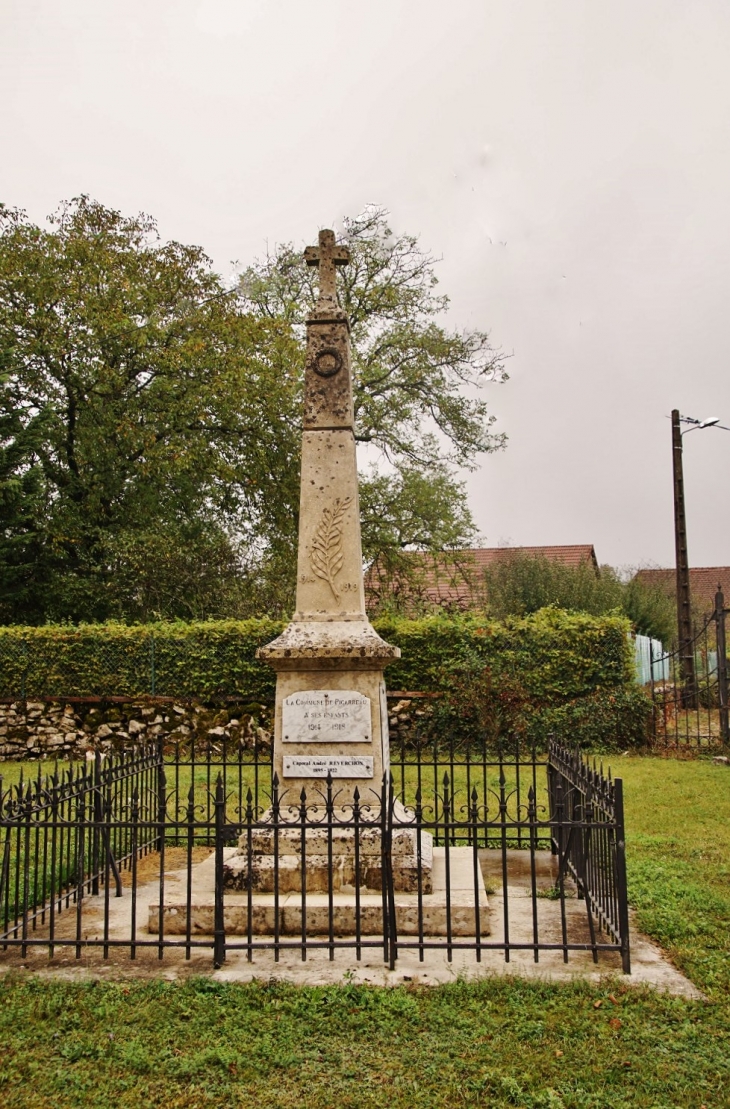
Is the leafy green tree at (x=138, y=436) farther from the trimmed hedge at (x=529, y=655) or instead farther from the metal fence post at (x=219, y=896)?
the metal fence post at (x=219, y=896)

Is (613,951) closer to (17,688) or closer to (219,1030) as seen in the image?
(219,1030)

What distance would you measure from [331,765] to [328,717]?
324mm

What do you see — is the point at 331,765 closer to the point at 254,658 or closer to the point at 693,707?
the point at 254,658

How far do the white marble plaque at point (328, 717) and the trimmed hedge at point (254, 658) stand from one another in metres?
8.48

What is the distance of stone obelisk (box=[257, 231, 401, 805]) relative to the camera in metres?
6.00

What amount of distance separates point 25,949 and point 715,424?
1562 centimetres

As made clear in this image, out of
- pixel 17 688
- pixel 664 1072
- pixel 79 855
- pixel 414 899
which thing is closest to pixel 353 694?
pixel 414 899

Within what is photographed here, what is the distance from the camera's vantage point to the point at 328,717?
6023 mm

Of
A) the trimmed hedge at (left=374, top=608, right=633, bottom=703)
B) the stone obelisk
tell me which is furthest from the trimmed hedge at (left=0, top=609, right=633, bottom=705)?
the stone obelisk

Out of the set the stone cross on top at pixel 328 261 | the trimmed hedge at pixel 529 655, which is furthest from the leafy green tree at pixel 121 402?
the stone cross on top at pixel 328 261

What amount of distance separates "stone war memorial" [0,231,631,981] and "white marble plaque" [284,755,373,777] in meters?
0.01

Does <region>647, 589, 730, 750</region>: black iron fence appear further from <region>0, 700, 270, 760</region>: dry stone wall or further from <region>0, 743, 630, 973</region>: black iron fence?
<region>0, 743, 630, 973</region>: black iron fence

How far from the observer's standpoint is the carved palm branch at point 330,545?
20.9 feet

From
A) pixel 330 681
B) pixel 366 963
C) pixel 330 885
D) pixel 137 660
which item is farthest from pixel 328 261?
pixel 137 660
